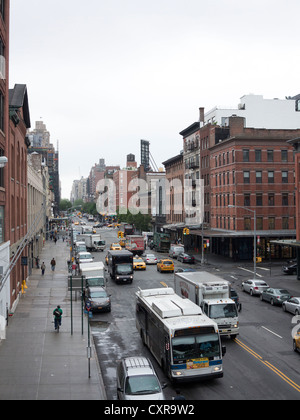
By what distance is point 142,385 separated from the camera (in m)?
13.8

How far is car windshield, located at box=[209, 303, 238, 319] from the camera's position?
22672mm

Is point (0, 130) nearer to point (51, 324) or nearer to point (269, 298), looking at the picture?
point (51, 324)

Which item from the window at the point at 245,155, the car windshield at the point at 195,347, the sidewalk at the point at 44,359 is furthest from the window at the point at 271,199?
the car windshield at the point at 195,347

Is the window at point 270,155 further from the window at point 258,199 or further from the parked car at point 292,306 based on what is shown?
the parked car at point 292,306

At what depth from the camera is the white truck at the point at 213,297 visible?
22.7 m

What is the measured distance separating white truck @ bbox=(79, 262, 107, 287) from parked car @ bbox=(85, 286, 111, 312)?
11.6 feet

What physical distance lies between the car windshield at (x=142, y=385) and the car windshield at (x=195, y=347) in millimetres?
2557

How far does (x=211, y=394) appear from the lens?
1580 centimetres

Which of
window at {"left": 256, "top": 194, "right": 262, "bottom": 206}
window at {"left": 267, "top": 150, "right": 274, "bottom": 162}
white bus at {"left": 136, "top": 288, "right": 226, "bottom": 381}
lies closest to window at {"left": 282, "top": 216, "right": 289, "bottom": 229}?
window at {"left": 256, "top": 194, "right": 262, "bottom": 206}

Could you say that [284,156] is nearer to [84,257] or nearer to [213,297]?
[84,257]

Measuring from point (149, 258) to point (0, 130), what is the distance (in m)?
37.1

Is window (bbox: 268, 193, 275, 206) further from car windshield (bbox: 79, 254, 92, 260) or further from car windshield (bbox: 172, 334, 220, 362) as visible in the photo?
car windshield (bbox: 172, 334, 220, 362)
